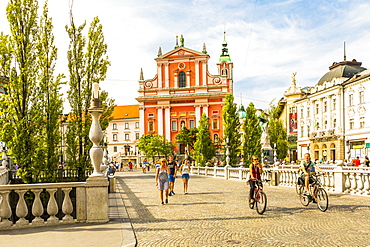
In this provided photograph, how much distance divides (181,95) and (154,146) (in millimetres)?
12358

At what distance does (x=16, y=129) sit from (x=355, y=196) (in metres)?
13.1

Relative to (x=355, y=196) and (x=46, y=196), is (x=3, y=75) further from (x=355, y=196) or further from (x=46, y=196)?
(x=355, y=196)

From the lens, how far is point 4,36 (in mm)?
15109

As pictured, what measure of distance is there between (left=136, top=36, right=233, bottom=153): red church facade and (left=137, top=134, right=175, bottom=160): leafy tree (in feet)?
11.9

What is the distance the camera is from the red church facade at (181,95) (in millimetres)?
74125

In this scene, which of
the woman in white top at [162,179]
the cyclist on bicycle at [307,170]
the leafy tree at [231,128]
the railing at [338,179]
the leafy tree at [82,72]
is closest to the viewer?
the cyclist on bicycle at [307,170]

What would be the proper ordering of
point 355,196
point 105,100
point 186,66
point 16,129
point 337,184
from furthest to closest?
point 186,66 < point 105,100 < point 337,184 < point 355,196 < point 16,129

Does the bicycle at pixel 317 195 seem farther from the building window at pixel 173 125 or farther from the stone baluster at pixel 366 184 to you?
the building window at pixel 173 125

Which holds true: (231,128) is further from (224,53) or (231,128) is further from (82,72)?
(224,53)

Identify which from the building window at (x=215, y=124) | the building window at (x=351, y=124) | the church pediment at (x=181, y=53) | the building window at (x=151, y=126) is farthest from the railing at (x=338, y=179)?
the church pediment at (x=181, y=53)

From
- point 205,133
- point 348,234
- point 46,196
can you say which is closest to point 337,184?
point 348,234

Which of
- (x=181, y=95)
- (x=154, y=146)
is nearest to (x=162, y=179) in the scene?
Answer: (x=154, y=146)

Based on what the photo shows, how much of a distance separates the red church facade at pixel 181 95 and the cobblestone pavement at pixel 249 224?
60857 millimetres

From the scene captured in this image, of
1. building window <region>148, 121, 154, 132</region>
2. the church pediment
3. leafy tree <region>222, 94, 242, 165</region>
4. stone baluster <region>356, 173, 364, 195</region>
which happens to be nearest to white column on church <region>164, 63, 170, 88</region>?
the church pediment
